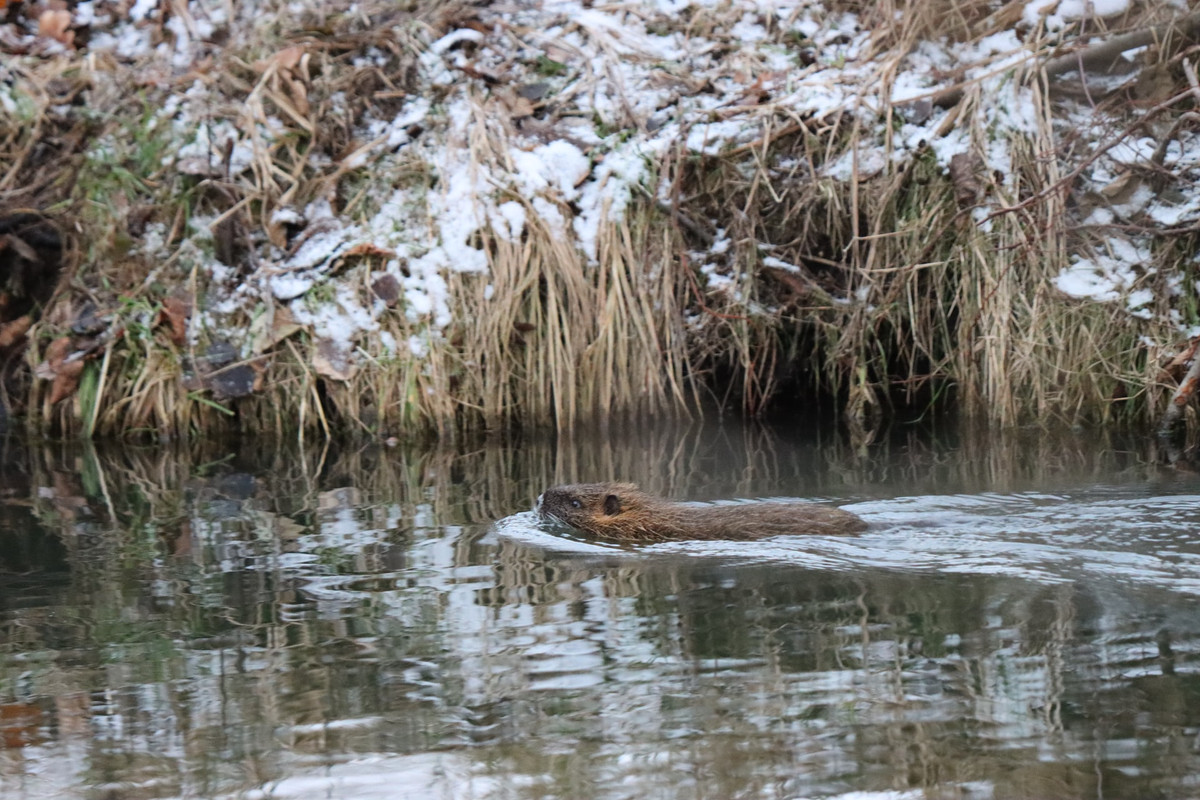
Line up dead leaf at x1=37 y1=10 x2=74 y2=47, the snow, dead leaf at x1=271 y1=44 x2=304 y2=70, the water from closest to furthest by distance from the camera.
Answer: the water → the snow → dead leaf at x1=271 y1=44 x2=304 y2=70 → dead leaf at x1=37 y1=10 x2=74 y2=47

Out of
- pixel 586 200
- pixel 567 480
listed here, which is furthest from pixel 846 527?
pixel 586 200

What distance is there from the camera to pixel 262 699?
2.35 meters

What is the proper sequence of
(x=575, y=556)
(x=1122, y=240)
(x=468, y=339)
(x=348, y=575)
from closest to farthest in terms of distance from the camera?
(x=348, y=575) → (x=575, y=556) → (x=1122, y=240) → (x=468, y=339)

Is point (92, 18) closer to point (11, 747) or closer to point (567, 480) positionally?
point (567, 480)

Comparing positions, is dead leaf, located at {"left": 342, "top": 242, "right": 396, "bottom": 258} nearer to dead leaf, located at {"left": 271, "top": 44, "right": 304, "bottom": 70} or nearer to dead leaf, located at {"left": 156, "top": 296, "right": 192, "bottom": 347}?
dead leaf, located at {"left": 156, "top": 296, "right": 192, "bottom": 347}

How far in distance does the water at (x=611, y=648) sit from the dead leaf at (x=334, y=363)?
1.50 meters

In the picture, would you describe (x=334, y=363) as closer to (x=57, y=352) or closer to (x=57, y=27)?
(x=57, y=352)

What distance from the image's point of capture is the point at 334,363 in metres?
5.93

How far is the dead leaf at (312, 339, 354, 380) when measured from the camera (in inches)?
233

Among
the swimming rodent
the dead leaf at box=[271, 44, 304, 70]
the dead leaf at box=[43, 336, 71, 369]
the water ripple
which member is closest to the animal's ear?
the swimming rodent

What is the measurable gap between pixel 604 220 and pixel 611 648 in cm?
363

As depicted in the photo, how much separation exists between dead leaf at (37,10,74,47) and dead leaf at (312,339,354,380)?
3.03 meters

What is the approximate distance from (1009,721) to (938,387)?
423 centimetres

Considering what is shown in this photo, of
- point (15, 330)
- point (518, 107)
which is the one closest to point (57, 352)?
point (15, 330)
